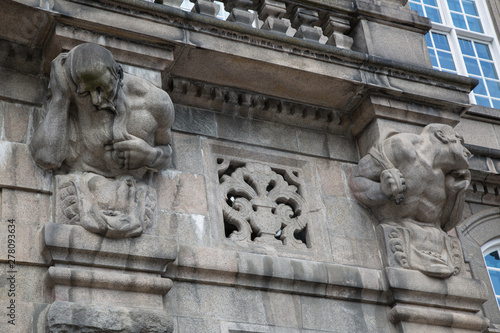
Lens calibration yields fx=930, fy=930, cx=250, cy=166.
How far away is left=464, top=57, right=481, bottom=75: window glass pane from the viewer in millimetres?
10945

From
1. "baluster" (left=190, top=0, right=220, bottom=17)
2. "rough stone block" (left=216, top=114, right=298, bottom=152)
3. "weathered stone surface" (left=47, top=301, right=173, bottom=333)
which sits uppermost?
"baluster" (left=190, top=0, right=220, bottom=17)

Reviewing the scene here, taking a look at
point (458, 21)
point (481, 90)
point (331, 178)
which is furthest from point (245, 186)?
point (458, 21)

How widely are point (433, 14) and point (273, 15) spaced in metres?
3.92

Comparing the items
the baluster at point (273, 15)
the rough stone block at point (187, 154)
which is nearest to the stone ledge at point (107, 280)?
the rough stone block at point (187, 154)

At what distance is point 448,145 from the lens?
777 centimetres

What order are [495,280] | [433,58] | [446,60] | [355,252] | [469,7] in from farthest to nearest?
[469,7], [446,60], [433,58], [495,280], [355,252]

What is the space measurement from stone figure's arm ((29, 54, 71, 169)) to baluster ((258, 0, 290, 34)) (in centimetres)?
208

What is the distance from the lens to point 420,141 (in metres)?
7.80

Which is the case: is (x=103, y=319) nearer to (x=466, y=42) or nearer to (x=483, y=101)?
(x=483, y=101)

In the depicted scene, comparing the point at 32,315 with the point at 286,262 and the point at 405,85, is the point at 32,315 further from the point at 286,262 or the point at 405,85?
the point at 405,85

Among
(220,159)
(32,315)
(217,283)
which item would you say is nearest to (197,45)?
(220,159)

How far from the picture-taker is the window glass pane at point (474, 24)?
37.8ft

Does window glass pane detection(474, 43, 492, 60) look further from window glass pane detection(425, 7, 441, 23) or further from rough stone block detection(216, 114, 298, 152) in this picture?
rough stone block detection(216, 114, 298, 152)

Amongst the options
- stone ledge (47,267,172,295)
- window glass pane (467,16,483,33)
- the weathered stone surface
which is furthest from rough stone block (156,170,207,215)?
window glass pane (467,16,483,33)
